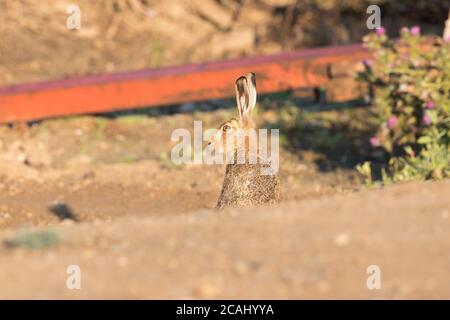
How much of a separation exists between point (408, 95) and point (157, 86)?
1.95m

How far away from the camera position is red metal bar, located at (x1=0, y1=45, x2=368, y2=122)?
8.54 metres

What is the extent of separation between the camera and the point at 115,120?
9.09 m

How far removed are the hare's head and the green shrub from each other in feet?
3.38

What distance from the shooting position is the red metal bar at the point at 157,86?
854 cm

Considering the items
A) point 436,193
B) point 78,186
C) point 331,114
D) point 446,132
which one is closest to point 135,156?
point 78,186

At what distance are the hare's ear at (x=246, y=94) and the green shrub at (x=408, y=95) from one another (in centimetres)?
105

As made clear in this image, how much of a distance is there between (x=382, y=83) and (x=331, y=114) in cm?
117

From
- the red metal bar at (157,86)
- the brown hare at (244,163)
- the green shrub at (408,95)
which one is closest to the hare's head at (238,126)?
the brown hare at (244,163)

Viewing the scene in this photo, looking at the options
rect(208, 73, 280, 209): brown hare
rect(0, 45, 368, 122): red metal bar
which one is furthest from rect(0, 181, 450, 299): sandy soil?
rect(0, 45, 368, 122): red metal bar

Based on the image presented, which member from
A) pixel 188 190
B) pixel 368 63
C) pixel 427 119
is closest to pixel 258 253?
pixel 427 119

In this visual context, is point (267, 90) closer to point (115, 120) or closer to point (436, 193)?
point (115, 120)

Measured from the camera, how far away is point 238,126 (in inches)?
249

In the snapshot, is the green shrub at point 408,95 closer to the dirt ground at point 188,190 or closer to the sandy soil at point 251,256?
the dirt ground at point 188,190

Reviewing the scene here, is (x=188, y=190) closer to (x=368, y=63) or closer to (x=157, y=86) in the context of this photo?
(x=157, y=86)
